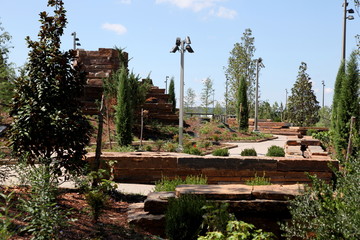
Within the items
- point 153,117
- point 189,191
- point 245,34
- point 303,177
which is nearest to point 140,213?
point 189,191

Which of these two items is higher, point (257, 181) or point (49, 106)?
point (49, 106)

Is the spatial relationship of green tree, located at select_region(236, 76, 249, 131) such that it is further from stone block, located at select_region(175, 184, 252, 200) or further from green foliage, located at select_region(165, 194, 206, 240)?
green foliage, located at select_region(165, 194, 206, 240)

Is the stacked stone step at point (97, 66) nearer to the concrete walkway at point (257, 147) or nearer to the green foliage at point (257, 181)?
the concrete walkway at point (257, 147)

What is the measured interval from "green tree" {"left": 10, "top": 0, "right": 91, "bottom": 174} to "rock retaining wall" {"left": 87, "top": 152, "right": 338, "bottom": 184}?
168 cm

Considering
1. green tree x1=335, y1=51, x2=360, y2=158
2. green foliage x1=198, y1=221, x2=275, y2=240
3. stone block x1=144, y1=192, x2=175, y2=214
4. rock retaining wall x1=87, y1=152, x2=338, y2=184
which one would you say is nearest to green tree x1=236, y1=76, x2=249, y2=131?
green tree x1=335, y1=51, x2=360, y2=158

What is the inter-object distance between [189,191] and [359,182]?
2.54 meters

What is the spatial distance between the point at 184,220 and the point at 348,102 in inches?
466

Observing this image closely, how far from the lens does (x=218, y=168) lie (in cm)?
863

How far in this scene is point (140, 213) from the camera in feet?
20.2

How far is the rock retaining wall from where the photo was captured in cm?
864

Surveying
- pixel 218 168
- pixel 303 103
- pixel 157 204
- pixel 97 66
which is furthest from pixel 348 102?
pixel 303 103

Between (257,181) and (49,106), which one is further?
(257,181)

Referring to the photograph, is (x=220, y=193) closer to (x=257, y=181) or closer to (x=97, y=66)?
(x=257, y=181)

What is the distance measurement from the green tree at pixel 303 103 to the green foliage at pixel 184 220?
121ft
